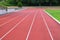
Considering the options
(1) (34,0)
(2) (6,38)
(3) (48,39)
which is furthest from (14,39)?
(1) (34,0)

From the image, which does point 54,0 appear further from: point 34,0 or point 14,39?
point 14,39

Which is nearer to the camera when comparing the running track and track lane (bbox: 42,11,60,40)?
the running track

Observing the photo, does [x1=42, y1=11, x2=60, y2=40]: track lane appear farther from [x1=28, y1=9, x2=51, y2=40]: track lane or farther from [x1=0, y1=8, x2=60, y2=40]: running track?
[x1=28, y1=9, x2=51, y2=40]: track lane

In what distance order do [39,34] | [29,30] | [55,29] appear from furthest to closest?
[55,29], [29,30], [39,34]

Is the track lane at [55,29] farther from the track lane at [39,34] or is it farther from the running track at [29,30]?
the track lane at [39,34]

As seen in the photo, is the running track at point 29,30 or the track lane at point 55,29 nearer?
the running track at point 29,30

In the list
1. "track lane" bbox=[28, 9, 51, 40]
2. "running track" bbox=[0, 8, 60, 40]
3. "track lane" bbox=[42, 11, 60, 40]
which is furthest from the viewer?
"track lane" bbox=[42, 11, 60, 40]

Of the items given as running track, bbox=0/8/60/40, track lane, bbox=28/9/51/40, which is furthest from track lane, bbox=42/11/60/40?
track lane, bbox=28/9/51/40

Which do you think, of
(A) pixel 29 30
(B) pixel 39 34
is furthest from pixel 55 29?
(B) pixel 39 34

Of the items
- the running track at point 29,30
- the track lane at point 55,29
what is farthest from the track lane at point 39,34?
the track lane at point 55,29

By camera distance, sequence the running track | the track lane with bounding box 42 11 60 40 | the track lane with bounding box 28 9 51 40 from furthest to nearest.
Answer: the track lane with bounding box 42 11 60 40
the running track
the track lane with bounding box 28 9 51 40

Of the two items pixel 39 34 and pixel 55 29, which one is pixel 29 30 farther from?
pixel 55 29

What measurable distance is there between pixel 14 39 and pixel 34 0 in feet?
196

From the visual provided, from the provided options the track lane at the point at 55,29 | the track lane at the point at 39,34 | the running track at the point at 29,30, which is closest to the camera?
the track lane at the point at 39,34
